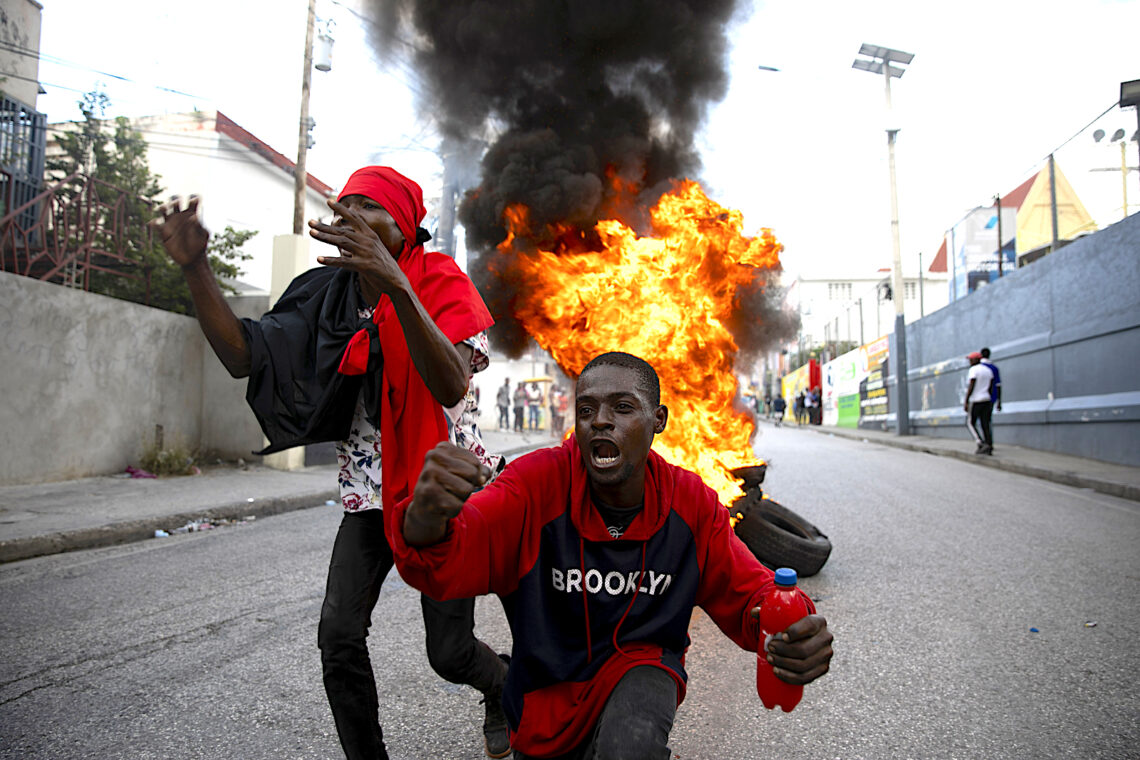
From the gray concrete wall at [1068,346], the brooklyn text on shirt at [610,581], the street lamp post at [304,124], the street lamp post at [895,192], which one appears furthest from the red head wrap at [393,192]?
the street lamp post at [895,192]

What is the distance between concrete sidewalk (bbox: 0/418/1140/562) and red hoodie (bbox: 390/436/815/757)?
218 inches

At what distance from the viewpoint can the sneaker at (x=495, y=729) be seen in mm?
2594

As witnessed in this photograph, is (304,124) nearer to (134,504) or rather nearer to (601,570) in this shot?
(134,504)

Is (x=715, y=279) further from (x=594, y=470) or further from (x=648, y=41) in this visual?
(x=594, y=470)

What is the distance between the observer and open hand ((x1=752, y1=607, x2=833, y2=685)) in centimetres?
159

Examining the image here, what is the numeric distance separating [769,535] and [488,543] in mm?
3303

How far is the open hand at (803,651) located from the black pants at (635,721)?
0.30 m

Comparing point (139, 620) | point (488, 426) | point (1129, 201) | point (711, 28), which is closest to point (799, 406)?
point (488, 426)

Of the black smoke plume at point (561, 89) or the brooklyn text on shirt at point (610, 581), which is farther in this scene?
the black smoke plume at point (561, 89)

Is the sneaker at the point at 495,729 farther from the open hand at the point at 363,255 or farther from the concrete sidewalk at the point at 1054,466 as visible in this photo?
the concrete sidewalk at the point at 1054,466

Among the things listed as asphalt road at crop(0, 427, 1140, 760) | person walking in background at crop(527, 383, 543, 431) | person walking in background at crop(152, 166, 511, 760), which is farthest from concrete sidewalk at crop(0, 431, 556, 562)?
person walking in background at crop(527, 383, 543, 431)

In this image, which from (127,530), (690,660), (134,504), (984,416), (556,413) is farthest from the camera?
(556,413)

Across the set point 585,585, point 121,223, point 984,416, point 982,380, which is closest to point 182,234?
point 585,585

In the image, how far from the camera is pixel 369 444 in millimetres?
2354
